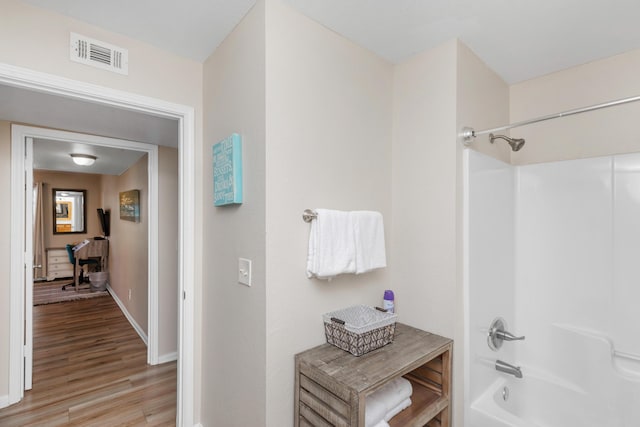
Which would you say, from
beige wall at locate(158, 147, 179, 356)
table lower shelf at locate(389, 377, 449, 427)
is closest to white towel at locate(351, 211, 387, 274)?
table lower shelf at locate(389, 377, 449, 427)

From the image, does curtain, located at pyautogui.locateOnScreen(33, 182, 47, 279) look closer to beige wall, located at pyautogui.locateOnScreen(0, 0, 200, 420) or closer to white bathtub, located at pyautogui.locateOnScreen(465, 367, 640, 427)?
beige wall, located at pyautogui.locateOnScreen(0, 0, 200, 420)

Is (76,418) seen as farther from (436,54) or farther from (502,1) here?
(502,1)

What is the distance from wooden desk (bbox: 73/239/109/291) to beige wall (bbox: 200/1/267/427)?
511cm

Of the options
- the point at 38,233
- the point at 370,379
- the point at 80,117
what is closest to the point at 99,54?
the point at 80,117

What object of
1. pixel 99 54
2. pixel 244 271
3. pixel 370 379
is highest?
pixel 99 54

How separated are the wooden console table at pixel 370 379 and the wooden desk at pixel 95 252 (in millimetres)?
5846

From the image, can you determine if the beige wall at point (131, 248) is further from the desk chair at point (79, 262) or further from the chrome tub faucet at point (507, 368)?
the chrome tub faucet at point (507, 368)

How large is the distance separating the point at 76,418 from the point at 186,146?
80.2 inches

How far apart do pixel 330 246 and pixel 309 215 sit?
0.54 ft

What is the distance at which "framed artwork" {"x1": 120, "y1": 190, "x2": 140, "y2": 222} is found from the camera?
3711 mm

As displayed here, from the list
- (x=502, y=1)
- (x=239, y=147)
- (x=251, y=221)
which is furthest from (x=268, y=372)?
(x=502, y=1)

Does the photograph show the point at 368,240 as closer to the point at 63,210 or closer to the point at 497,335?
the point at 497,335

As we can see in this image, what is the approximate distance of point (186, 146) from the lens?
1769 millimetres

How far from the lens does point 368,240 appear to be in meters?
1.54
